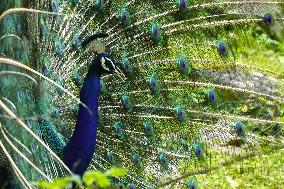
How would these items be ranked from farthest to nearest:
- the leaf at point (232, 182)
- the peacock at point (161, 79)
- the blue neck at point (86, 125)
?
the leaf at point (232, 182), the peacock at point (161, 79), the blue neck at point (86, 125)

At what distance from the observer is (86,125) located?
294cm

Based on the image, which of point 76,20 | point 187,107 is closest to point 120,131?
point 187,107

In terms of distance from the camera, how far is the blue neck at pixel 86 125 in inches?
115

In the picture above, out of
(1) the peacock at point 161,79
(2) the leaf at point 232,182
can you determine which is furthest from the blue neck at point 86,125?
(2) the leaf at point 232,182

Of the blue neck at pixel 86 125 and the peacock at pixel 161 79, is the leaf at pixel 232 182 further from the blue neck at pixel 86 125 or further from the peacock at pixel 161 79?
the blue neck at pixel 86 125

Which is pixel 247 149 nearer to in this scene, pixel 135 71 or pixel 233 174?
pixel 135 71

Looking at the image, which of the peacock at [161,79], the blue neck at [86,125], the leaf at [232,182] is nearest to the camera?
the blue neck at [86,125]

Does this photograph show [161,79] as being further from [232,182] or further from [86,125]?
[232,182]

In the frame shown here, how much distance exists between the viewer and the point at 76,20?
3.39 metres

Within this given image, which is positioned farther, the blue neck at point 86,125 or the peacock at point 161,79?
the peacock at point 161,79

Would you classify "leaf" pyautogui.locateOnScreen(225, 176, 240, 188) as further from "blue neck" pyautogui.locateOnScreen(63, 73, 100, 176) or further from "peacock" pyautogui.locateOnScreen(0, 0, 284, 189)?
"blue neck" pyautogui.locateOnScreen(63, 73, 100, 176)

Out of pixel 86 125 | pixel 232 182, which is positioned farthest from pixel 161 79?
pixel 232 182

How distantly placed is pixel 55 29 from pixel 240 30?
0.94m

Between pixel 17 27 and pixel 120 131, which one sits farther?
pixel 120 131
